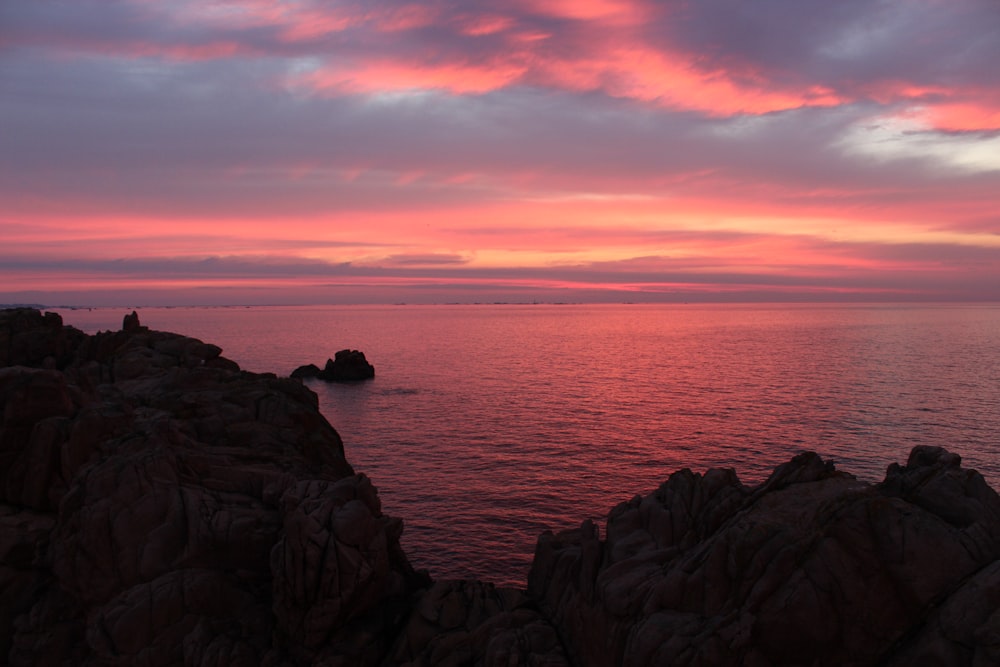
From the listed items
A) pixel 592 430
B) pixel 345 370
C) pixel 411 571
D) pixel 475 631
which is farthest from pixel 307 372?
pixel 475 631

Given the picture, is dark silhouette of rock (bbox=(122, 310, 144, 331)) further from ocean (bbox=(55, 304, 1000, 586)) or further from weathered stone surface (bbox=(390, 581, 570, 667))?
weathered stone surface (bbox=(390, 581, 570, 667))

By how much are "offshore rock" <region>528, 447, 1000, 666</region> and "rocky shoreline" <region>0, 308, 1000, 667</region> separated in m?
0.06

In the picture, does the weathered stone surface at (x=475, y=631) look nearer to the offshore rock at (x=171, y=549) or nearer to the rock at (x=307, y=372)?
the offshore rock at (x=171, y=549)

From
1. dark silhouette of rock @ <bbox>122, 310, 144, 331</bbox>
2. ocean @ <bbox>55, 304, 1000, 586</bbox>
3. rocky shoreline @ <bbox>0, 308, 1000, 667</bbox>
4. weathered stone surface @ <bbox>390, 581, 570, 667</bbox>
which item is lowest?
ocean @ <bbox>55, 304, 1000, 586</bbox>

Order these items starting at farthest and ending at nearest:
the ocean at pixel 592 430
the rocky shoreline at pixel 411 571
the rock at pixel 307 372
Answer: the rock at pixel 307 372 → the ocean at pixel 592 430 → the rocky shoreline at pixel 411 571

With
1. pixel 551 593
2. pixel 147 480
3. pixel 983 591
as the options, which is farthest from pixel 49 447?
pixel 983 591

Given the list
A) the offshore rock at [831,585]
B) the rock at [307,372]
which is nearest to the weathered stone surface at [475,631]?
the offshore rock at [831,585]

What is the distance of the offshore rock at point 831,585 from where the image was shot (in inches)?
707

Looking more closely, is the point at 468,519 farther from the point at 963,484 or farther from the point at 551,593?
the point at 963,484

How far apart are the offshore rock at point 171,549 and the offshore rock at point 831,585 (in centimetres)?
987

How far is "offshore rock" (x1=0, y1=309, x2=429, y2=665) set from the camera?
24.5 metres

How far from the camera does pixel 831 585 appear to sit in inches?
738

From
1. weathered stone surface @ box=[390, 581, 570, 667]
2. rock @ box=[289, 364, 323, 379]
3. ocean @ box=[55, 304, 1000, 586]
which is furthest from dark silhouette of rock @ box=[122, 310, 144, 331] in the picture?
weathered stone surface @ box=[390, 581, 570, 667]

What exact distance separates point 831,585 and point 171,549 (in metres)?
25.3
